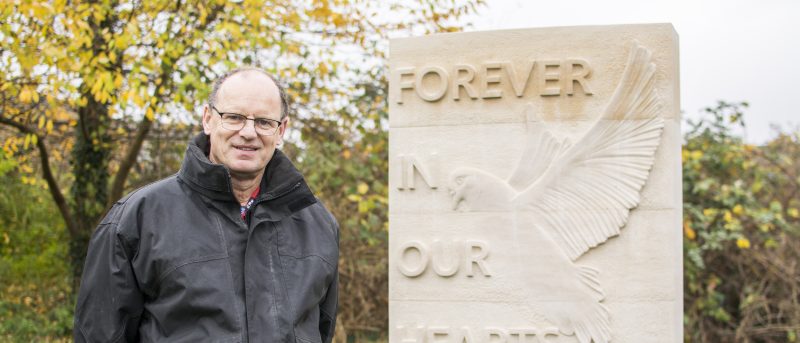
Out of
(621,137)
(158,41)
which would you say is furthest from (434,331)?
(158,41)

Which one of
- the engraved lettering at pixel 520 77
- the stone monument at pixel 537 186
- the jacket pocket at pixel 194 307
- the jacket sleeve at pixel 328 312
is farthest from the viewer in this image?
the engraved lettering at pixel 520 77

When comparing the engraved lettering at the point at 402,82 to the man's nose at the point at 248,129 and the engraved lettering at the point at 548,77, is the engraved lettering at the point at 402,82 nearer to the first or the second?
the engraved lettering at the point at 548,77

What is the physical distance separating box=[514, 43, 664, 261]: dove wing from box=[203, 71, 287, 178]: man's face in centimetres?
278

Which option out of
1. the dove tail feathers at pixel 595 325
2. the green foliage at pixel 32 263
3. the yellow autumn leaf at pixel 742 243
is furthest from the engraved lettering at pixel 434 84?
the green foliage at pixel 32 263

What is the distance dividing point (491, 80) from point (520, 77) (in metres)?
0.16

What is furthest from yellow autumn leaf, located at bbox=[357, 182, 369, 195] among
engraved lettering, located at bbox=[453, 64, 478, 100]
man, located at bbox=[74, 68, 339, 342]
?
man, located at bbox=[74, 68, 339, 342]

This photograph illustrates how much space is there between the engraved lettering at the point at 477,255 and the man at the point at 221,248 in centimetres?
260

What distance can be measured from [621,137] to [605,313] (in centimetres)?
92

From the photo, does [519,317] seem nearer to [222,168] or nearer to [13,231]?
[222,168]

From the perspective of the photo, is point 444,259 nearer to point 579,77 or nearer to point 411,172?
point 411,172

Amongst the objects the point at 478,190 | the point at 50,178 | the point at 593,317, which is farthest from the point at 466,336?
the point at 50,178

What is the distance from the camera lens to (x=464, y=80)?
496cm

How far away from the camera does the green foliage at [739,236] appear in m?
7.41

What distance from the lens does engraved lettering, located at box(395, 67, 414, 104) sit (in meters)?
5.05
